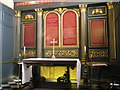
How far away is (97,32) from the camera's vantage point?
562cm

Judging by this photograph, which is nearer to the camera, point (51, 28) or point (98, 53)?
point (98, 53)

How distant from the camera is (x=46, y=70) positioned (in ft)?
20.0

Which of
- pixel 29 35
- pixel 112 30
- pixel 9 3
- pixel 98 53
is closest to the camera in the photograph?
pixel 112 30

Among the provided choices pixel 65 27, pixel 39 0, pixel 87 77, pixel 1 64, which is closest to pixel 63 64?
pixel 87 77

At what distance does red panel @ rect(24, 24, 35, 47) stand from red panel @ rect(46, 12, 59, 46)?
0.70 m

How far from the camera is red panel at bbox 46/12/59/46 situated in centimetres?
605

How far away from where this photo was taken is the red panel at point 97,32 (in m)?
5.57

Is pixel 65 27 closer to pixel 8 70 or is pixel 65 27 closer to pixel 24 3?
pixel 24 3

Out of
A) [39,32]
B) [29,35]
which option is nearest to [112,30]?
[39,32]

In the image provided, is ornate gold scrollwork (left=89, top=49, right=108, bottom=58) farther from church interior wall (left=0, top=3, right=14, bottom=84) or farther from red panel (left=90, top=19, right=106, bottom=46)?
church interior wall (left=0, top=3, right=14, bottom=84)

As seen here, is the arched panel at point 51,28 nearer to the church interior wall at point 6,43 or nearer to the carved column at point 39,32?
the carved column at point 39,32

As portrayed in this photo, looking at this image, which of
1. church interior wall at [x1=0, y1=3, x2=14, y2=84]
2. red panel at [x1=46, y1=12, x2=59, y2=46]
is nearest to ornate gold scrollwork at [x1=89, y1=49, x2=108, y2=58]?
red panel at [x1=46, y1=12, x2=59, y2=46]

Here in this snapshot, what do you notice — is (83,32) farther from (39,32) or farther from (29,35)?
(29,35)

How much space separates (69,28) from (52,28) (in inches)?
29.5
